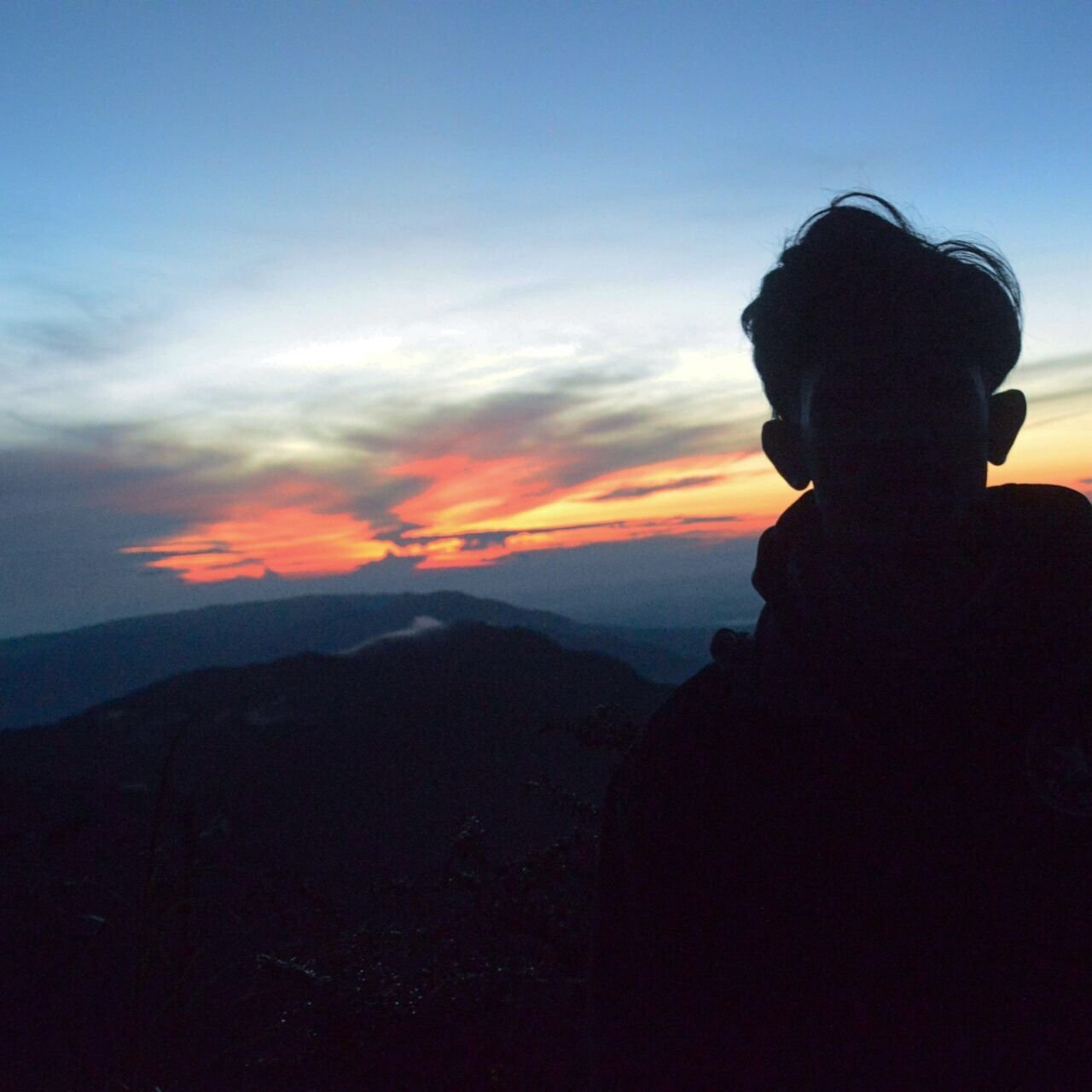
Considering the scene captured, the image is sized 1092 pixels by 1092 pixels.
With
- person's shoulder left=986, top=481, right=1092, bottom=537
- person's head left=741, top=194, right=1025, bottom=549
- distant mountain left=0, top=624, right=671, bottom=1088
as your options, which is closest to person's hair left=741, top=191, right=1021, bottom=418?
person's head left=741, top=194, right=1025, bottom=549

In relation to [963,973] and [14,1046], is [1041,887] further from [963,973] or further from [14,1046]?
[14,1046]

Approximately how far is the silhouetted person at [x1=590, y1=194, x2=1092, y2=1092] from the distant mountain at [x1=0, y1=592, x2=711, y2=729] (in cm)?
5731

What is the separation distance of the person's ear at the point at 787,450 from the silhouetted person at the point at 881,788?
44mm

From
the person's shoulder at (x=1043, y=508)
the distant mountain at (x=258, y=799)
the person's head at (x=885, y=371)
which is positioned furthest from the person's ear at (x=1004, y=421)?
the distant mountain at (x=258, y=799)

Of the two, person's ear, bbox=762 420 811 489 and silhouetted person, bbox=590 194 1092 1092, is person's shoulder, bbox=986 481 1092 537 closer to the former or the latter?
silhouetted person, bbox=590 194 1092 1092

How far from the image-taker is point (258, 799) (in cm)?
2066

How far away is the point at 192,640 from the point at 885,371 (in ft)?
330

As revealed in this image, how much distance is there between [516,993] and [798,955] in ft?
12.5

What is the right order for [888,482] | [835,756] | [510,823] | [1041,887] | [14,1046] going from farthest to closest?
[510,823], [14,1046], [888,482], [835,756], [1041,887]

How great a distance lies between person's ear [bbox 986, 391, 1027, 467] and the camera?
1745 millimetres

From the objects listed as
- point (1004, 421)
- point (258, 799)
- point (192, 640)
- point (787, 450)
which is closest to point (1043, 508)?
point (1004, 421)

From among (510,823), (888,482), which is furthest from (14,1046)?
(888,482)

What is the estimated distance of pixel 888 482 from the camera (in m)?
1.55

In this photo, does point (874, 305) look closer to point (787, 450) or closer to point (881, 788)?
point (787, 450)
